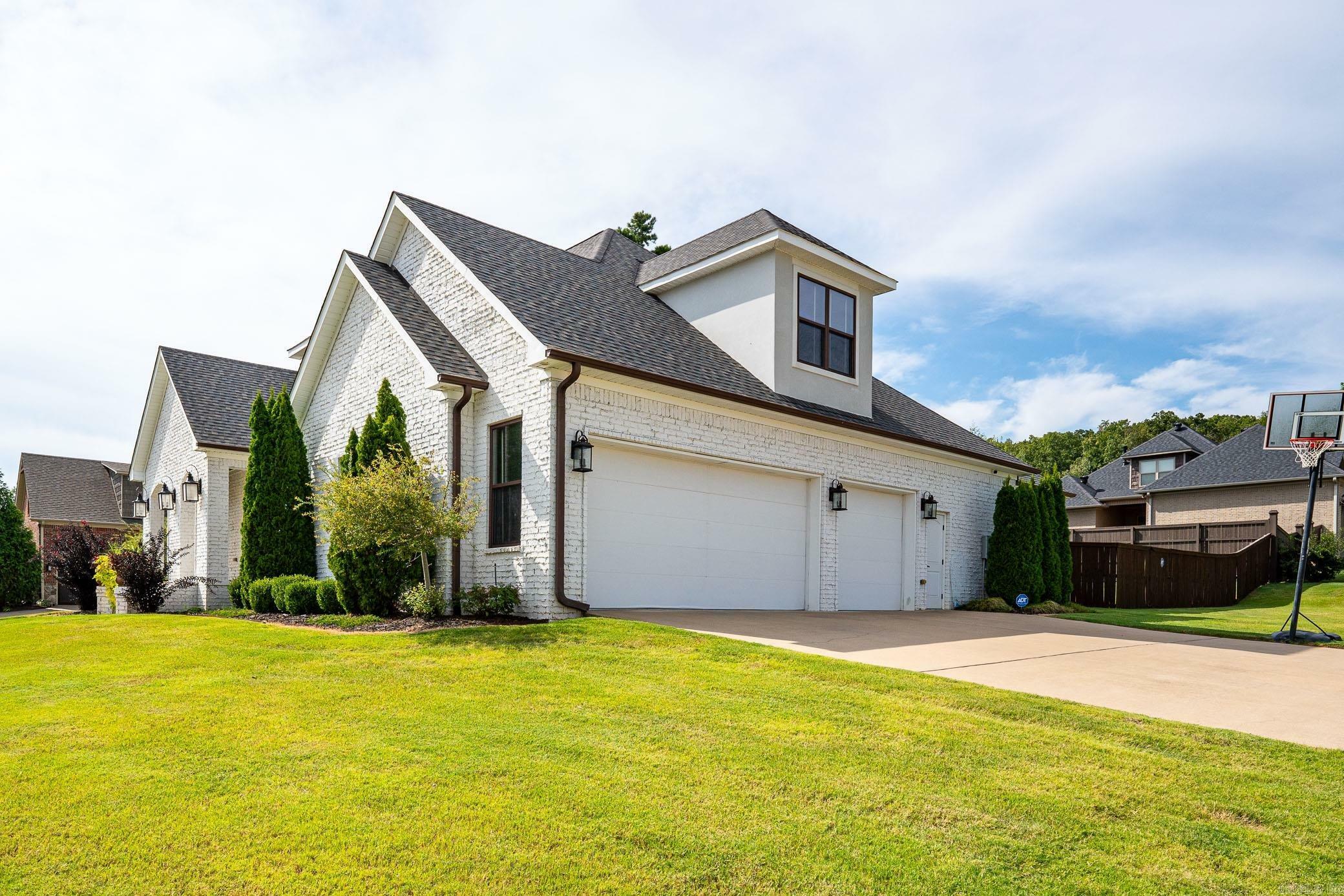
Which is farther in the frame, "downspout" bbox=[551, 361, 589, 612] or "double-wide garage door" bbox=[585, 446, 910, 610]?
"double-wide garage door" bbox=[585, 446, 910, 610]

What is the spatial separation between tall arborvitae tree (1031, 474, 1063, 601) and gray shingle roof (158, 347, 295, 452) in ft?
49.2

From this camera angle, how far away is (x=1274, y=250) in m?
17.5

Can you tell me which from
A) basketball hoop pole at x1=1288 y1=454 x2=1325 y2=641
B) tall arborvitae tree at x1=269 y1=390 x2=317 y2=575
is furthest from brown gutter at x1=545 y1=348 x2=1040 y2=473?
tall arborvitae tree at x1=269 y1=390 x2=317 y2=575

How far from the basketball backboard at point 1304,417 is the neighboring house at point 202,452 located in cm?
1600

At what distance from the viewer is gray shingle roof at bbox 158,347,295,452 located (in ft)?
55.4

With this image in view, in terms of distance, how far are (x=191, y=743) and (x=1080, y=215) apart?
15.6 metres

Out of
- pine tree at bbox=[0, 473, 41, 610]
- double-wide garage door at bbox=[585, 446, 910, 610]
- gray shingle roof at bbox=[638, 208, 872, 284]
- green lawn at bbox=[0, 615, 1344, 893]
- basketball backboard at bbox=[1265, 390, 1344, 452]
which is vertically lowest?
pine tree at bbox=[0, 473, 41, 610]

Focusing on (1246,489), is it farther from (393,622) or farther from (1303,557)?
(393,622)

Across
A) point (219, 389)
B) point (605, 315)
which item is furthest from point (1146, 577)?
point (219, 389)

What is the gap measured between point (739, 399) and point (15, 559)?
27.8 m

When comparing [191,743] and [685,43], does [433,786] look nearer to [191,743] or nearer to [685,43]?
[191,743]

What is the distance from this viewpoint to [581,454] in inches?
429

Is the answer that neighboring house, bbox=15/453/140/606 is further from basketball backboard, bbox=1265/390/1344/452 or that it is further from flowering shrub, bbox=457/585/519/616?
basketball backboard, bbox=1265/390/1344/452

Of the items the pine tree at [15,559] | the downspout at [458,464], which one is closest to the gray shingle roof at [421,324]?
the downspout at [458,464]
